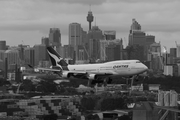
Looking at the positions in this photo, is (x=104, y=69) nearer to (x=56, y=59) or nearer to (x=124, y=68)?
(x=124, y=68)

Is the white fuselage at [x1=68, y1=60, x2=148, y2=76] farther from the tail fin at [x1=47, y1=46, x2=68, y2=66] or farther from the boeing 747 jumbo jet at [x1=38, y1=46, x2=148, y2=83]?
the tail fin at [x1=47, y1=46, x2=68, y2=66]

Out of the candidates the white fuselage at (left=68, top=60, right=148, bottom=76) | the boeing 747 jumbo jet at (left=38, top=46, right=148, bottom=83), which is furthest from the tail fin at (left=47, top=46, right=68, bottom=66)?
the white fuselage at (left=68, top=60, right=148, bottom=76)

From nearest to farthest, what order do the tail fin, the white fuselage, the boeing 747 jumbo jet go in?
the white fuselage
the boeing 747 jumbo jet
the tail fin

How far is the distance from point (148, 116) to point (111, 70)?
155 ft

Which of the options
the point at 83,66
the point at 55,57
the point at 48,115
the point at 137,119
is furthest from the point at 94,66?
the point at 48,115

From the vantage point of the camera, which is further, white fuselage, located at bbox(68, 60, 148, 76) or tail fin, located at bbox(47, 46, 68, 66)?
tail fin, located at bbox(47, 46, 68, 66)

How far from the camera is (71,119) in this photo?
173m

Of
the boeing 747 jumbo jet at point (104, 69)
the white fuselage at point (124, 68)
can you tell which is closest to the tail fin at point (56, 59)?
the boeing 747 jumbo jet at point (104, 69)

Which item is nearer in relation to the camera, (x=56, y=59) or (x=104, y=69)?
(x=104, y=69)

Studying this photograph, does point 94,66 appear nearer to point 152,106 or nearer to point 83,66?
point 83,66

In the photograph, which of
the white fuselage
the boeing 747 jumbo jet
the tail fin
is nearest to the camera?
the white fuselage

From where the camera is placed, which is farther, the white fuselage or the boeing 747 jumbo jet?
the boeing 747 jumbo jet

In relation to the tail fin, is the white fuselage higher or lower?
lower

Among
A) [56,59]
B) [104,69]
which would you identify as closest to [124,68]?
[104,69]
